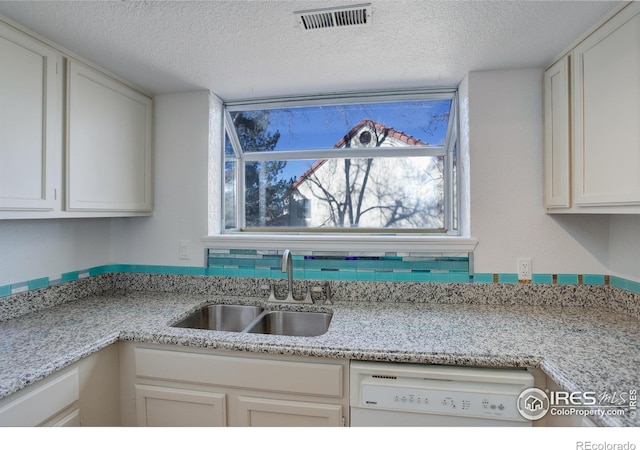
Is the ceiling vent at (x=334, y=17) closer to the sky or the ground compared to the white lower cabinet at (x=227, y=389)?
closer to the sky

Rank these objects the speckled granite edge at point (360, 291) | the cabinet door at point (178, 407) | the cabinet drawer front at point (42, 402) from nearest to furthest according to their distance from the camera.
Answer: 1. the cabinet drawer front at point (42, 402)
2. the cabinet door at point (178, 407)
3. the speckled granite edge at point (360, 291)

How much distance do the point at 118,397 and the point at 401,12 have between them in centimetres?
201

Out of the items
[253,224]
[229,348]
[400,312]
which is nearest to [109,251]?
[253,224]

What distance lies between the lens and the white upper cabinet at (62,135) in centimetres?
124

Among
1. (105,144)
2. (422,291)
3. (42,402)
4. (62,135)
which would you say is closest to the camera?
(42,402)

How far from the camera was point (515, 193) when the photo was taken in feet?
5.53

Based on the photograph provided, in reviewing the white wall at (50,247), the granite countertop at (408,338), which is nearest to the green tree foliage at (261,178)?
the granite countertop at (408,338)

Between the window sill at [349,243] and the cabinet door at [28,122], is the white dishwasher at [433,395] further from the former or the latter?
the cabinet door at [28,122]

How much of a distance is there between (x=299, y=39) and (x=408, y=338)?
1366 mm

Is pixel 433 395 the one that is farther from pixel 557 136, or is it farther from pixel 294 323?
pixel 557 136

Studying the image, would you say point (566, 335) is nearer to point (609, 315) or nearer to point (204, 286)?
point (609, 315)

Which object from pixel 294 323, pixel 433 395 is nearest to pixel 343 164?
pixel 294 323

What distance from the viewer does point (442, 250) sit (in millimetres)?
1740

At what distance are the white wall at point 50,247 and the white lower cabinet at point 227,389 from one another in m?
0.71
